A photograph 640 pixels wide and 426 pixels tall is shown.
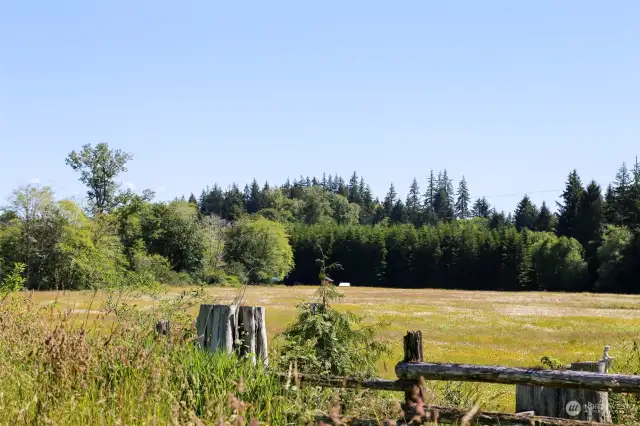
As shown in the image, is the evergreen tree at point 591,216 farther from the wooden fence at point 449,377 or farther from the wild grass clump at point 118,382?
the wild grass clump at point 118,382

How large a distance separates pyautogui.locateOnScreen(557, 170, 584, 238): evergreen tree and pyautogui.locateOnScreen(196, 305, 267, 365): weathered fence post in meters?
101

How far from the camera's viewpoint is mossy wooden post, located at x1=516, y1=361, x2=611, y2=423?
24.5 feet

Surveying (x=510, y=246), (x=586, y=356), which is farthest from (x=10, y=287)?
(x=510, y=246)

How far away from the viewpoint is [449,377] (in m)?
6.98

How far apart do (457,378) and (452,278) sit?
95.7 metres

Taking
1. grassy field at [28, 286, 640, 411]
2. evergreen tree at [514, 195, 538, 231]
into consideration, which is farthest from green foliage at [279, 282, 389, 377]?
evergreen tree at [514, 195, 538, 231]

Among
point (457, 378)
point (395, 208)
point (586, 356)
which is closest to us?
point (457, 378)

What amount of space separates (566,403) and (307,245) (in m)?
108

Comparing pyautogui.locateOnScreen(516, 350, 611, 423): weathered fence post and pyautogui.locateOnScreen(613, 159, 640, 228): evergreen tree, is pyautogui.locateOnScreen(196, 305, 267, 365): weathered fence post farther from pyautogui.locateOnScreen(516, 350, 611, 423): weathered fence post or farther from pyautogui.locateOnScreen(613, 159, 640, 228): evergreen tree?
pyautogui.locateOnScreen(613, 159, 640, 228): evergreen tree

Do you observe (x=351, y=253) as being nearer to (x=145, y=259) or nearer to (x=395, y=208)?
(x=145, y=259)

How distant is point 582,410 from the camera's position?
294 inches

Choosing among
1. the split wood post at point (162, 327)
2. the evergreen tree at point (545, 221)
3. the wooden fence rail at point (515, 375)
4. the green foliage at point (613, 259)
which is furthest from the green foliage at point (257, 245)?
the wooden fence rail at point (515, 375)

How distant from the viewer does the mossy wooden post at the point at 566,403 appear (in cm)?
747

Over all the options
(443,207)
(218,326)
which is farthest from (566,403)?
(443,207)
